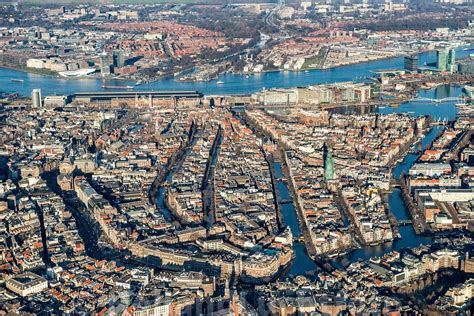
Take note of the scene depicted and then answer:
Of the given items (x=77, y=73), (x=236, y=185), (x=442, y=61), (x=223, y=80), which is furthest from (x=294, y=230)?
(x=77, y=73)

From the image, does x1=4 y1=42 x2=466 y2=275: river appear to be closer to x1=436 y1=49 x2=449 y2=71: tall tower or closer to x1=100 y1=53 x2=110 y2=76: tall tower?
x1=100 y1=53 x2=110 y2=76: tall tower

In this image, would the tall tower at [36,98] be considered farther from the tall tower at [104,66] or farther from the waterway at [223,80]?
the tall tower at [104,66]

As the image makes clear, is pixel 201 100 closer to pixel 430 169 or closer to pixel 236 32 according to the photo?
pixel 430 169

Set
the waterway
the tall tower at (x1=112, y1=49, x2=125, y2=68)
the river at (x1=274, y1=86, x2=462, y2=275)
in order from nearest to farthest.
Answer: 1. the river at (x1=274, y1=86, x2=462, y2=275)
2. the waterway
3. the tall tower at (x1=112, y1=49, x2=125, y2=68)

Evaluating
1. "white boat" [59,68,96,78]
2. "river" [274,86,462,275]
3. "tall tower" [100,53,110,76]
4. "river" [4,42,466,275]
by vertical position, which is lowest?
"river" [274,86,462,275]

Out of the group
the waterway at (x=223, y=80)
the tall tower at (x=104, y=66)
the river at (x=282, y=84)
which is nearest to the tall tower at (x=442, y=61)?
the waterway at (x=223, y=80)

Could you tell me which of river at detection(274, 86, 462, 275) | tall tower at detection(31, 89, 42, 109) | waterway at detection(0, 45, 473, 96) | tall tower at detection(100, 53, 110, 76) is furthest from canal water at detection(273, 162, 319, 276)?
tall tower at detection(100, 53, 110, 76)
